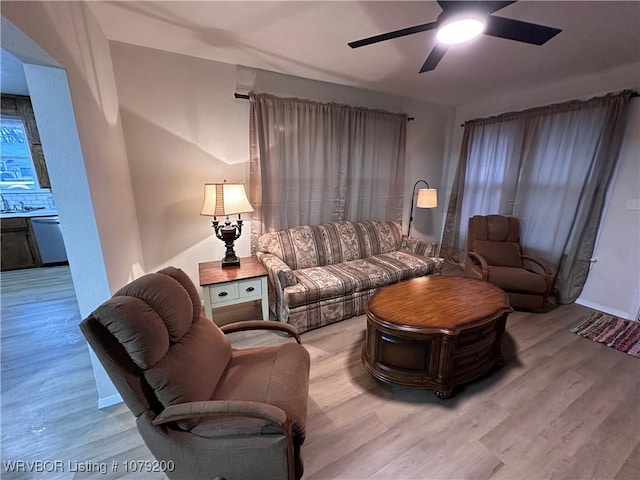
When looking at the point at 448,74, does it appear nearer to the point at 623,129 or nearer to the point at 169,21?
the point at 623,129

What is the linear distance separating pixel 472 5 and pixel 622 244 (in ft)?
10.4

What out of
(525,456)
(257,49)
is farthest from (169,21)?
(525,456)

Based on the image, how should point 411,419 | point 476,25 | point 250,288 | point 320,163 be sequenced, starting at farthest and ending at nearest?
1. point 320,163
2. point 250,288
3. point 411,419
4. point 476,25

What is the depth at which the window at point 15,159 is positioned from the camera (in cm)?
398

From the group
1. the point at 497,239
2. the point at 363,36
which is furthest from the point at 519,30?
the point at 497,239

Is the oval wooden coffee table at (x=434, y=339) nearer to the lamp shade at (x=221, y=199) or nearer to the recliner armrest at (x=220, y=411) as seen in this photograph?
the recliner armrest at (x=220, y=411)

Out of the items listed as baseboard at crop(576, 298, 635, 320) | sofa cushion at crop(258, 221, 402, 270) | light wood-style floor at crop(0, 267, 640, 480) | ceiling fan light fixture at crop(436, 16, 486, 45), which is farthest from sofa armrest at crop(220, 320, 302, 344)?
baseboard at crop(576, 298, 635, 320)

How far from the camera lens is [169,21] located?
6.29 feet

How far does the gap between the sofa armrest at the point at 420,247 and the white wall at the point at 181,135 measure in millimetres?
2097

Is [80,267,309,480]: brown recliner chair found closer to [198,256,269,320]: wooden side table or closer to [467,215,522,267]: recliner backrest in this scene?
[198,256,269,320]: wooden side table

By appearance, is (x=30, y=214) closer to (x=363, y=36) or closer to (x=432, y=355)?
(x=363, y=36)

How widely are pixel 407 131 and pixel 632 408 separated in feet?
11.6

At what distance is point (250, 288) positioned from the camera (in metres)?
2.43

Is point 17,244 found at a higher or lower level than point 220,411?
lower
